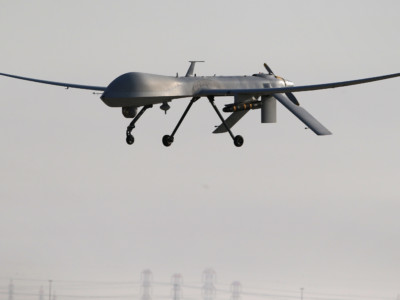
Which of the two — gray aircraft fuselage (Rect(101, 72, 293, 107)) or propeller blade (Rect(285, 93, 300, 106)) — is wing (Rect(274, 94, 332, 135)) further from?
gray aircraft fuselage (Rect(101, 72, 293, 107))

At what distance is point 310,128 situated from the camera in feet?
227

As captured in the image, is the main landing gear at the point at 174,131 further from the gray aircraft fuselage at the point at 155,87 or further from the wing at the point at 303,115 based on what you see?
the wing at the point at 303,115

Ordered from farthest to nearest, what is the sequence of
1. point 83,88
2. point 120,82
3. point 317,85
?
1. point 83,88
2. point 317,85
3. point 120,82

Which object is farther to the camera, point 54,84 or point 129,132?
point 54,84

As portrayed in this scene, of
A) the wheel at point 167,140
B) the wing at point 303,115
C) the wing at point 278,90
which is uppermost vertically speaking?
the wing at point 278,90

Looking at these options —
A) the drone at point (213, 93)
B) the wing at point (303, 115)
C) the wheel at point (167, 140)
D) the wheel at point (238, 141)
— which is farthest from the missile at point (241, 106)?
the wheel at point (167, 140)

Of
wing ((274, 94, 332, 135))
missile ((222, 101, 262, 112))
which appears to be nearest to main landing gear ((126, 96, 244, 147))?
missile ((222, 101, 262, 112))

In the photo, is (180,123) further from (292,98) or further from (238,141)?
(292,98)

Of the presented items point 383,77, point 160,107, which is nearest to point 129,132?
point 160,107

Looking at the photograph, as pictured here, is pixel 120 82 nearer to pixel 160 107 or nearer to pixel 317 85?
pixel 160 107

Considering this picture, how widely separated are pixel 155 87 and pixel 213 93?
474 cm

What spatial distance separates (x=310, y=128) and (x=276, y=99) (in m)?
3.89

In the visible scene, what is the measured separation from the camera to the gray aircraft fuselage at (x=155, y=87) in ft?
212

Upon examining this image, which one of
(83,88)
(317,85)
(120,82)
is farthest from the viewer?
(83,88)
